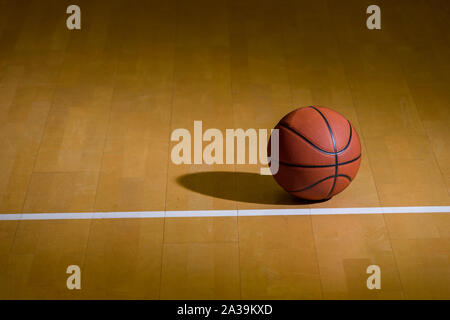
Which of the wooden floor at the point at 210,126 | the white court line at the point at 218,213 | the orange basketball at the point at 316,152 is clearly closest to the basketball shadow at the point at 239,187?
the wooden floor at the point at 210,126

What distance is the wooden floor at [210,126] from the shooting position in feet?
13.4

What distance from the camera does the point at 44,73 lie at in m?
6.20

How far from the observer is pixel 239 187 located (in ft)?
15.9

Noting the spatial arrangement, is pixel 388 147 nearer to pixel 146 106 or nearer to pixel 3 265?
pixel 146 106

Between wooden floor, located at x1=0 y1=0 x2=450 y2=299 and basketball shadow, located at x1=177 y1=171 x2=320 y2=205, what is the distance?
0.01m

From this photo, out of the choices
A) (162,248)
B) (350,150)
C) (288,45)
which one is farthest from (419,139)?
(162,248)

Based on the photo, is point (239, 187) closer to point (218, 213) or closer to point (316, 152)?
point (218, 213)

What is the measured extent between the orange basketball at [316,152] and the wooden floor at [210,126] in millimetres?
341

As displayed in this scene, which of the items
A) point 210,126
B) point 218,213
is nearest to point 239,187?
point 218,213

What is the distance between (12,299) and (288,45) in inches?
169

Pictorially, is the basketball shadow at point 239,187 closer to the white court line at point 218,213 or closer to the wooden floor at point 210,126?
the wooden floor at point 210,126

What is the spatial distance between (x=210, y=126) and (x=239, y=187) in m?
0.90

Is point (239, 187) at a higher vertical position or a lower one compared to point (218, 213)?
higher

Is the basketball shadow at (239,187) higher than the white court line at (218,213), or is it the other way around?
the basketball shadow at (239,187)
